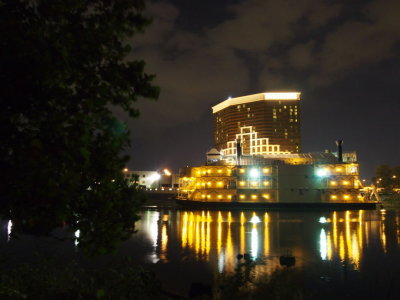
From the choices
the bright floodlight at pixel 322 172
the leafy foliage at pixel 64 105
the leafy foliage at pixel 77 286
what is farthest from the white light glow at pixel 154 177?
the leafy foliage at pixel 64 105

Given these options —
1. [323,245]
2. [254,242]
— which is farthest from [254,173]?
[323,245]

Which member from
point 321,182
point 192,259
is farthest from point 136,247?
point 321,182

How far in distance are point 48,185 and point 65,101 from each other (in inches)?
68.1

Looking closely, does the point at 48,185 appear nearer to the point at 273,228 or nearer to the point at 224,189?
the point at 273,228

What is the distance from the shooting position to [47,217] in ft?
24.3

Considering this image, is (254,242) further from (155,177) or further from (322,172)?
(155,177)

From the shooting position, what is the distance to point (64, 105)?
700 centimetres

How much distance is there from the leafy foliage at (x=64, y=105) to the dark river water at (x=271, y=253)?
945cm

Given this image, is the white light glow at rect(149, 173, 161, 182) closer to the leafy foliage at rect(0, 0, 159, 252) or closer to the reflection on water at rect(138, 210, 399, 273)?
the reflection on water at rect(138, 210, 399, 273)

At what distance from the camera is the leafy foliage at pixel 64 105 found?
6.66m

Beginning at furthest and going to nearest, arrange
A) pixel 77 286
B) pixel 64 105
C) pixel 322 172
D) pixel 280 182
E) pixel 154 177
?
pixel 154 177 < pixel 322 172 < pixel 280 182 < pixel 77 286 < pixel 64 105

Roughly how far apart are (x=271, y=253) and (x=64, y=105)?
27856mm

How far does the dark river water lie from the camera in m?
21.1

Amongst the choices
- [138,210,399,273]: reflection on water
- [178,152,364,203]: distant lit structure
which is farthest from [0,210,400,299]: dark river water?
[178,152,364,203]: distant lit structure
